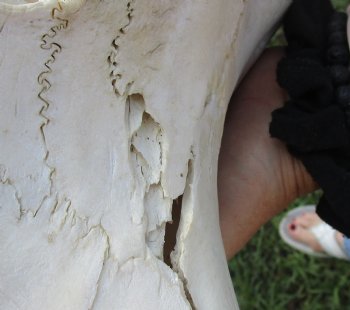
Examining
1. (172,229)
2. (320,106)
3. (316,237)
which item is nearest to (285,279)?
(316,237)

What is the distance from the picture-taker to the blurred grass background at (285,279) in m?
1.56

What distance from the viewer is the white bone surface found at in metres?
0.65

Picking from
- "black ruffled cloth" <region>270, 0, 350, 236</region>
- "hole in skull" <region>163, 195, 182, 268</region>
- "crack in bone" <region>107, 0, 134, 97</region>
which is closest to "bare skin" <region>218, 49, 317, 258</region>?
"black ruffled cloth" <region>270, 0, 350, 236</region>

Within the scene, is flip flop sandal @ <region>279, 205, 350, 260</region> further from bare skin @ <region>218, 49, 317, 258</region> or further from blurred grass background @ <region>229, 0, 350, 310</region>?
bare skin @ <region>218, 49, 317, 258</region>

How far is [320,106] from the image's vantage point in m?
0.87

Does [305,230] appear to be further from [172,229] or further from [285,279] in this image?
[172,229]

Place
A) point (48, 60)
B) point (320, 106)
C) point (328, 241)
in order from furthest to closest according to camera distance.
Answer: point (328, 241), point (320, 106), point (48, 60)

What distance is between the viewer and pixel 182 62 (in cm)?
73

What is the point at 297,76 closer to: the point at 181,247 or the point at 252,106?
the point at 252,106

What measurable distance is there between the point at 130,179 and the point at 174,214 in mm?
78

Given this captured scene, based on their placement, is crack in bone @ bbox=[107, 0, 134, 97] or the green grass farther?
the green grass

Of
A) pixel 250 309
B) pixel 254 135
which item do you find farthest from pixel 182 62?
pixel 250 309

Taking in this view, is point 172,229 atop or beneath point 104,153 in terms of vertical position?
beneath

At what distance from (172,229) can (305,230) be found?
37.4 inches
